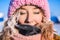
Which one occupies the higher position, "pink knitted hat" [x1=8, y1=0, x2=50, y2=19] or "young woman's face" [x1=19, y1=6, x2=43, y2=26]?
"pink knitted hat" [x1=8, y1=0, x2=50, y2=19]

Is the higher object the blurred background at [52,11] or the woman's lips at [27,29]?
the blurred background at [52,11]

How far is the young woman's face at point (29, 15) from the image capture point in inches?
47.9

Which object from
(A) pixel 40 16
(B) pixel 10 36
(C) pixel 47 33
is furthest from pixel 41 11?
(B) pixel 10 36

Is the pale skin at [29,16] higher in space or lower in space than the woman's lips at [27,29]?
higher

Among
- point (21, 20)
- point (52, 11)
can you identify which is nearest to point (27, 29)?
point (21, 20)

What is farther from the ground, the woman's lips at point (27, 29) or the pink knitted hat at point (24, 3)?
the pink knitted hat at point (24, 3)

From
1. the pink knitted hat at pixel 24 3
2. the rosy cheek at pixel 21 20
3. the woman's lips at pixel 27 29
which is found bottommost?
the woman's lips at pixel 27 29

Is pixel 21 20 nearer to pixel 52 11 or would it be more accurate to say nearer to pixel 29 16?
pixel 29 16

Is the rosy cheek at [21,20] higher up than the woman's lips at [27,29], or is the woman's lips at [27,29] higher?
the rosy cheek at [21,20]

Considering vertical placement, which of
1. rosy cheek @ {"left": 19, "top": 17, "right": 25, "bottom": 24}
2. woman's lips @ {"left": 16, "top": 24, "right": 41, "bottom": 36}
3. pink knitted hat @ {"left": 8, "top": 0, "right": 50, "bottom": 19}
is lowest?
woman's lips @ {"left": 16, "top": 24, "right": 41, "bottom": 36}

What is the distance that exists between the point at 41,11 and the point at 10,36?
240 mm

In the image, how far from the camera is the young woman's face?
122 cm

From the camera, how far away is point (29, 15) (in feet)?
4.00

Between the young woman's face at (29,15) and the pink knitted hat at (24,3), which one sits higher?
the pink knitted hat at (24,3)
